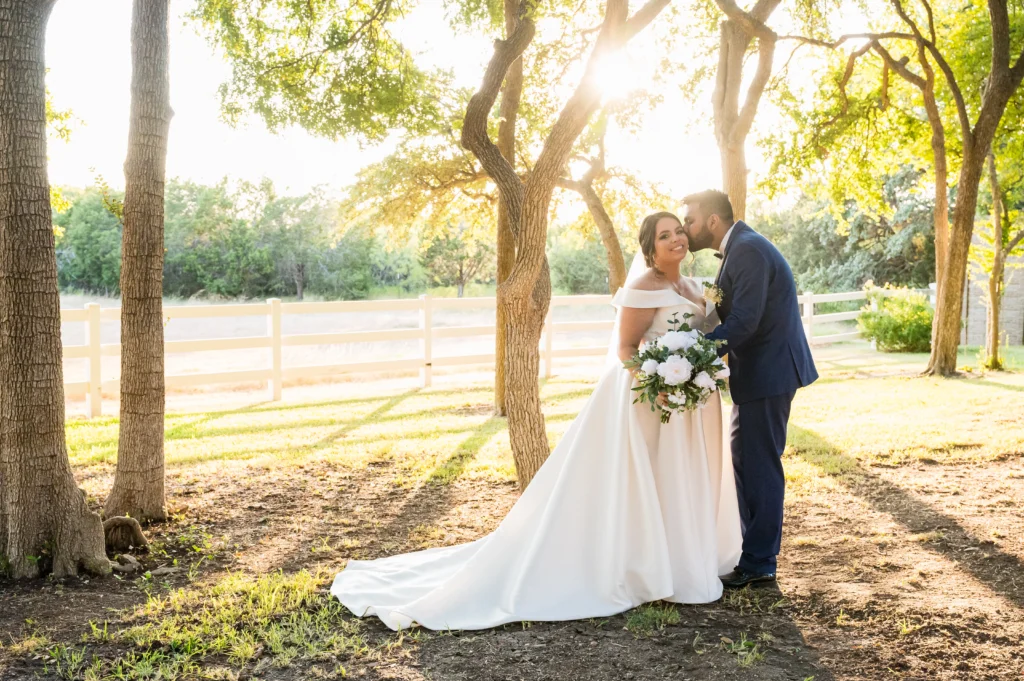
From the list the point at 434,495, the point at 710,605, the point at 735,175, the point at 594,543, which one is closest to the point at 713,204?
the point at 594,543

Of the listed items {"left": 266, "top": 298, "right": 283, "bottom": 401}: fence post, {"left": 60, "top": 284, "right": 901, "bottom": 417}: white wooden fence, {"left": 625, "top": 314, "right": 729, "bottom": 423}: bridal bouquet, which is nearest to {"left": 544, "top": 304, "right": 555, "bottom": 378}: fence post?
{"left": 60, "top": 284, "right": 901, "bottom": 417}: white wooden fence

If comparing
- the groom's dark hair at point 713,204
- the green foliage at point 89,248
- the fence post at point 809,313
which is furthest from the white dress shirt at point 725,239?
the green foliage at point 89,248

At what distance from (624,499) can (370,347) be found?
67.7 ft

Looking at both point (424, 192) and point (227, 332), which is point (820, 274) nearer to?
point (227, 332)

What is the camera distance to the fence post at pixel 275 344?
1256cm

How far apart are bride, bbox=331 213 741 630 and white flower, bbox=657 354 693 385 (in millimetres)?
393

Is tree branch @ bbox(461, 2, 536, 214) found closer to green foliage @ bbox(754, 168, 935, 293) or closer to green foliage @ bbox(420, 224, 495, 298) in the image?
green foliage @ bbox(754, 168, 935, 293)

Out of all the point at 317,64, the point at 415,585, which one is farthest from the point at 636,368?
the point at 317,64

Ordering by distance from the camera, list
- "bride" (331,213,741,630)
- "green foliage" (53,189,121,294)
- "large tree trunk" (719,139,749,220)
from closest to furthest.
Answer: "bride" (331,213,741,630) < "large tree trunk" (719,139,749,220) < "green foliage" (53,189,121,294)

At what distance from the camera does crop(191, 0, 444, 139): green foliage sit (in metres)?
7.46

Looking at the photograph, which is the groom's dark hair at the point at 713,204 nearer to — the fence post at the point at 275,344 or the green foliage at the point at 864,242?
the fence post at the point at 275,344

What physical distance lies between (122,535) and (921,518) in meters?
5.19

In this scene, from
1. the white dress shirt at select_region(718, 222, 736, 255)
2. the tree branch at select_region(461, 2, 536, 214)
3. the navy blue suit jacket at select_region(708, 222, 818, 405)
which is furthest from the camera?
the tree branch at select_region(461, 2, 536, 214)

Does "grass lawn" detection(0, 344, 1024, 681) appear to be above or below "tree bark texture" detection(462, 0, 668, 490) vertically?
below
